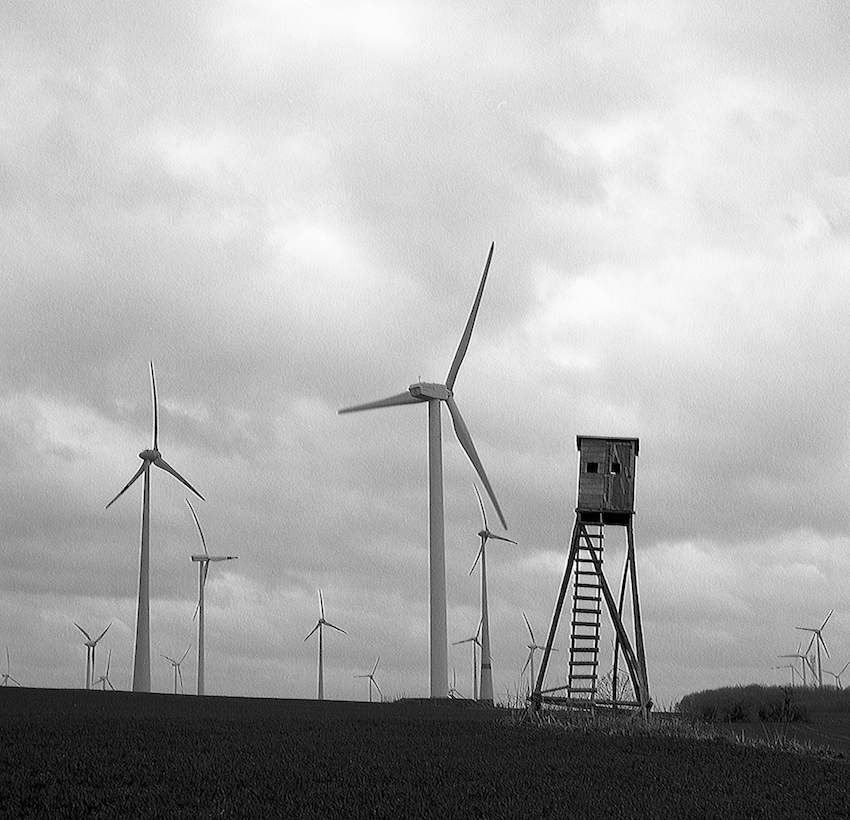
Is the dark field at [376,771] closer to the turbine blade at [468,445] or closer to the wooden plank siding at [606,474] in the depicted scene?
the wooden plank siding at [606,474]

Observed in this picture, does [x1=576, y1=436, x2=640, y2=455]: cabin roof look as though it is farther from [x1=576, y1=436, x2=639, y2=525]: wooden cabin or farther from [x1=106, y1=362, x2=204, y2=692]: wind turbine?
[x1=106, y1=362, x2=204, y2=692]: wind turbine

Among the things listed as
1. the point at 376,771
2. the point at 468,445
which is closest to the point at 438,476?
the point at 468,445

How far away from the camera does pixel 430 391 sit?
64.8 m

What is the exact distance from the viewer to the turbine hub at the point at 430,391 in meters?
64.7

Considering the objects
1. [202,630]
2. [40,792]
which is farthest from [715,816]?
[202,630]

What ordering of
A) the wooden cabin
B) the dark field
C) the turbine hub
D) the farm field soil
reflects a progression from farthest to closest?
1. the turbine hub
2. the wooden cabin
3. the farm field soil
4. the dark field

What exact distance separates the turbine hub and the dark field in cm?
2929

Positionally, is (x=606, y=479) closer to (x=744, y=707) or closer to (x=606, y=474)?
(x=606, y=474)

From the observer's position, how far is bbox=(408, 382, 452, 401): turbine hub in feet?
212

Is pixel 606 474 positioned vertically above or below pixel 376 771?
above

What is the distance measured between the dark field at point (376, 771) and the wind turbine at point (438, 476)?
65.2 ft

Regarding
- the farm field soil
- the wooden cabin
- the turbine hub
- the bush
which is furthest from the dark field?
the turbine hub

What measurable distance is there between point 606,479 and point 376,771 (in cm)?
1771

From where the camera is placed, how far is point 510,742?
32.8 m
